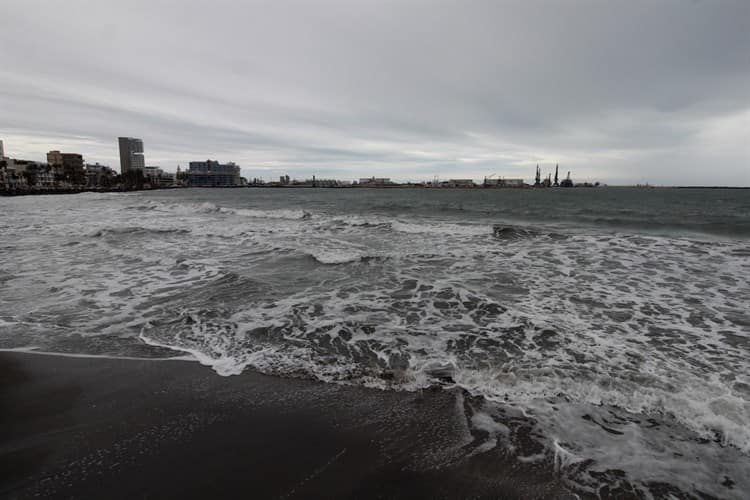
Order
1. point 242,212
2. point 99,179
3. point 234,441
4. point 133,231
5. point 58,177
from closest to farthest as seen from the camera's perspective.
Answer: point 234,441 < point 133,231 < point 242,212 < point 58,177 < point 99,179

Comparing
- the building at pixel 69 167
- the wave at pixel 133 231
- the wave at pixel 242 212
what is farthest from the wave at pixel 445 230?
the building at pixel 69 167

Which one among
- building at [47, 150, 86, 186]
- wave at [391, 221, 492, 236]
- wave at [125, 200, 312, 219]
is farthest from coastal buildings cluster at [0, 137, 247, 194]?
wave at [391, 221, 492, 236]

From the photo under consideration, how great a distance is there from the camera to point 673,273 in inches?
399

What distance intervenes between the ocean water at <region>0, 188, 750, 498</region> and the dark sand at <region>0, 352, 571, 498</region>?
0.30 meters

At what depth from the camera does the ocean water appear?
3385mm

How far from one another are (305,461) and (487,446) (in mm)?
1650

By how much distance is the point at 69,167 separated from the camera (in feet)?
442

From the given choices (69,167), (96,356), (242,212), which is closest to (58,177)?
(69,167)

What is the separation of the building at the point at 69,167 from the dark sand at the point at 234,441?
501 feet

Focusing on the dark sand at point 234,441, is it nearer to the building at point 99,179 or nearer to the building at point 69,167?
the building at point 69,167

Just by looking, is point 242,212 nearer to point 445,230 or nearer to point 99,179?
point 445,230

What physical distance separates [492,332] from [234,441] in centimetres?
421

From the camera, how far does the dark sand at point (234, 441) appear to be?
2.79 metres

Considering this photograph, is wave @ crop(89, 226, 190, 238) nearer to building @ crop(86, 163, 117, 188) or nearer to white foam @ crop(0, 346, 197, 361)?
white foam @ crop(0, 346, 197, 361)
